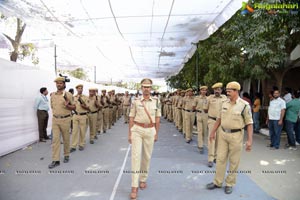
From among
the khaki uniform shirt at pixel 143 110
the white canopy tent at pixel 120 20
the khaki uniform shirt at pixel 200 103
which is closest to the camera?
the khaki uniform shirt at pixel 143 110

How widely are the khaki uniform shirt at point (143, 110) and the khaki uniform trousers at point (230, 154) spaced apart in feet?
3.62

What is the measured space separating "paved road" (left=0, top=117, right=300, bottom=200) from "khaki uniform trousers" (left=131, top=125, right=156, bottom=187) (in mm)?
291

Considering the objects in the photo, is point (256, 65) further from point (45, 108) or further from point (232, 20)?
point (45, 108)

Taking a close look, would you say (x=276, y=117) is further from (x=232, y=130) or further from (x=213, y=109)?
(x=232, y=130)

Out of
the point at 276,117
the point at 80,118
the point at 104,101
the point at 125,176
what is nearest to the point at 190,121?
the point at 276,117

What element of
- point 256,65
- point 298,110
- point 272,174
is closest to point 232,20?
point 256,65

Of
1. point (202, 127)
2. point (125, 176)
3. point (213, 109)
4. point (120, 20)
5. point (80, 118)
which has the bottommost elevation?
point (125, 176)

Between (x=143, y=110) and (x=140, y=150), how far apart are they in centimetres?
59

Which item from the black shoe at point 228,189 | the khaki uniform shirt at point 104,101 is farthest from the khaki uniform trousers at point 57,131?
the khaki uniform shirt at point 104,101

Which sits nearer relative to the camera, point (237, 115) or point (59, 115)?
point (237, 115)

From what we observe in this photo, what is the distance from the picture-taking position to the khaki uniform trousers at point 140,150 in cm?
339

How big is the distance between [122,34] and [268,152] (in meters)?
4.65

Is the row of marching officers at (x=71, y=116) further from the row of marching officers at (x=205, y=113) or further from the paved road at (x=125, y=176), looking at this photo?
the row of marching officers at (x=205, y=113)

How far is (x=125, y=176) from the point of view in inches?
164
